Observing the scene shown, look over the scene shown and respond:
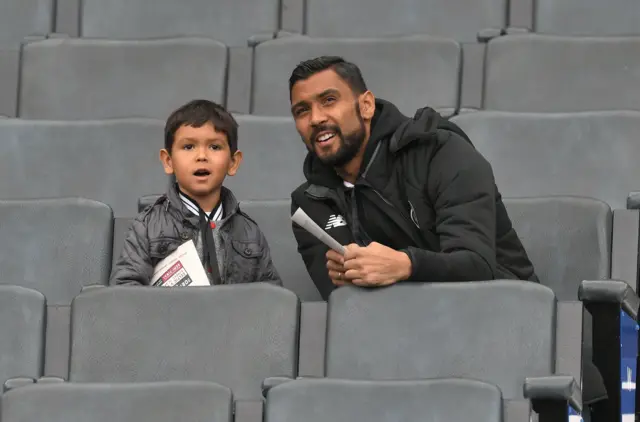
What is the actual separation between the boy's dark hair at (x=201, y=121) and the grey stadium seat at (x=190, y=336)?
0.71 ft

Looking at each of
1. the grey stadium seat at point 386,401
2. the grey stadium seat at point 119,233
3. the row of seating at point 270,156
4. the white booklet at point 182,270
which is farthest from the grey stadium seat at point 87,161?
the grey stadium seat at point 386,401

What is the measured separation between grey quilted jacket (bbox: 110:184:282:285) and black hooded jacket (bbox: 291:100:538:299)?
4 cm

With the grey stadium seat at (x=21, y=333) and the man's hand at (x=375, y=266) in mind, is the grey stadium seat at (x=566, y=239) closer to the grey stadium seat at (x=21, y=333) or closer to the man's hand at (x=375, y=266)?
the man's hand at (x=375, y=266)

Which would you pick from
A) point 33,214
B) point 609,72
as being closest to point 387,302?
point 33,214

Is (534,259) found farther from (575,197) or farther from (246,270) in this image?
(246,270)

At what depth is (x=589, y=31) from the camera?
1614mm

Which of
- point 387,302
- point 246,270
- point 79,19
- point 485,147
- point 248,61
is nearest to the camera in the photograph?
point 387,302

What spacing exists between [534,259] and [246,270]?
0.76 ft

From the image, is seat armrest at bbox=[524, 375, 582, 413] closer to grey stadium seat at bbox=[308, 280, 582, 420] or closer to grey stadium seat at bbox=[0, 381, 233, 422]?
grey stadium seat at bbox=[308, 280, 582, 420]

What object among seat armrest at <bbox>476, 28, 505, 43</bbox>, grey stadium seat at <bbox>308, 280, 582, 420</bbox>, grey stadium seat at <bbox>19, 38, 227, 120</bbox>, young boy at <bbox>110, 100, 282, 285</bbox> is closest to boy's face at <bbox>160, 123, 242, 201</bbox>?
young boy at <bbox>110, 100, 282, 285</bbox>

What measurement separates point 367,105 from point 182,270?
20cm

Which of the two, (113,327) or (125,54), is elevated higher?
(125,54)

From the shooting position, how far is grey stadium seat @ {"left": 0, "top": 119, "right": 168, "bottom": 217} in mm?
1367

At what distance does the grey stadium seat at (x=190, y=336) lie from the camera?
0.99 m
